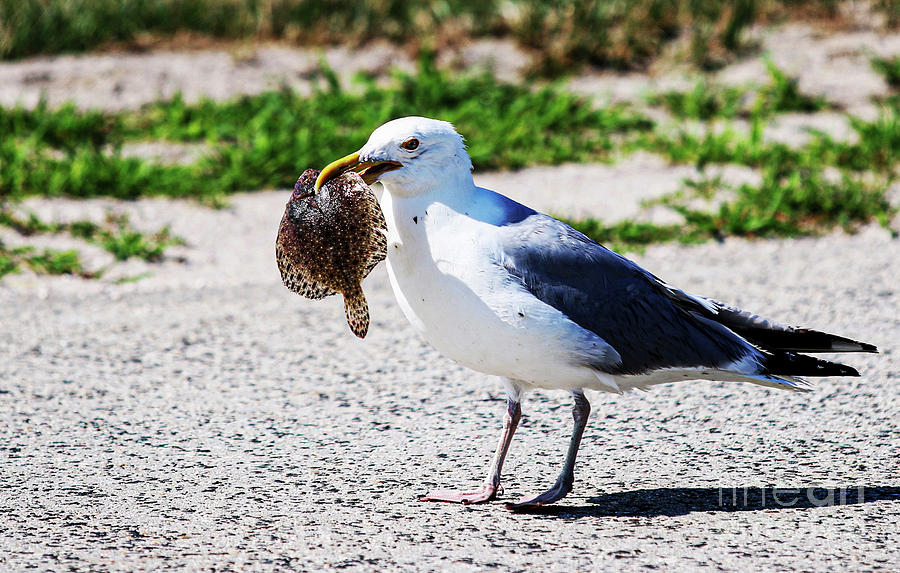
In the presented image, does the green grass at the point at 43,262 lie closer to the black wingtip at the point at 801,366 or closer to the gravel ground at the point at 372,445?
the gravel ground at the point at 372,445

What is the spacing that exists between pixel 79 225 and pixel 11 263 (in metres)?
0.58

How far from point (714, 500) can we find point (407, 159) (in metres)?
1.42

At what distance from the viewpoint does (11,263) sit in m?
6.42

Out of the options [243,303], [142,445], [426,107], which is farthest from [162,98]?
[142,445]

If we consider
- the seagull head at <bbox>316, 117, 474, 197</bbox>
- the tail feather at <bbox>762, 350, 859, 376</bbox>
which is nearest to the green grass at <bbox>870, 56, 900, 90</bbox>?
the tail feather at <bbox>762, 350, 859, 376</bbox>

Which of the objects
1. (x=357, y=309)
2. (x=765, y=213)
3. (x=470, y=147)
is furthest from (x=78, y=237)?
(x=765, y=213)

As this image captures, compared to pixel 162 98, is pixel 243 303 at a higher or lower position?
lower

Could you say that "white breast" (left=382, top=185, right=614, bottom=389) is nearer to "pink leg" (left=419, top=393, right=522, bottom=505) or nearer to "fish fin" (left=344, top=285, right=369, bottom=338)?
"fish fin" (left=344, top=285, right=369, bottom=338)

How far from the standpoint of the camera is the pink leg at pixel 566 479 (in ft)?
11.9

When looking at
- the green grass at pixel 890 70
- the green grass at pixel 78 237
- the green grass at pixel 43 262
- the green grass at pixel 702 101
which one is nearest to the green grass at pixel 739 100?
the green grass at pixel 702 101

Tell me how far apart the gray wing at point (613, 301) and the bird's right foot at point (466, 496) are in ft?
1.74

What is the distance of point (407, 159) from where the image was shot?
356 centimetres

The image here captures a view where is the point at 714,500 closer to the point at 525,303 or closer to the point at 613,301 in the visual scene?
the point at 613,301

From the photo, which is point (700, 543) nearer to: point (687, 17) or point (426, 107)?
point (426, 107)
